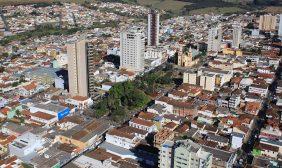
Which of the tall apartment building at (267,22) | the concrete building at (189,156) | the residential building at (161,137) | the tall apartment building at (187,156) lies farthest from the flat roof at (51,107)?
the tall apartment building at (267,22)

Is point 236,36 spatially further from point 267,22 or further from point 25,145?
point 25,145

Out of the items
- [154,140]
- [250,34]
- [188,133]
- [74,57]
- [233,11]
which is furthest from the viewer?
[233,11]

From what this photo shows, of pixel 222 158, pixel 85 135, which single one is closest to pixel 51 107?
pixel 85 135

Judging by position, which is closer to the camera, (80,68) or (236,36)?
(80,68)

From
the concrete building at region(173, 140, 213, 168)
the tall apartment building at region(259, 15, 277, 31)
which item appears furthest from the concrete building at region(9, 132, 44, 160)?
the tall apartment building at region(259, 15, 277, 31)

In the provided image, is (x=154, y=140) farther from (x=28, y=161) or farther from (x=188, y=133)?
(x=28, y=161)

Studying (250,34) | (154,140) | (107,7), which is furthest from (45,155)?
(107,7)

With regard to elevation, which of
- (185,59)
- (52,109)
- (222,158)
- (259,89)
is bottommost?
(222,158)
